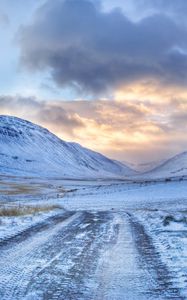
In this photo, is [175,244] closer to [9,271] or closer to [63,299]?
[9,271]

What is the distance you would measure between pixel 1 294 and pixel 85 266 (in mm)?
2951

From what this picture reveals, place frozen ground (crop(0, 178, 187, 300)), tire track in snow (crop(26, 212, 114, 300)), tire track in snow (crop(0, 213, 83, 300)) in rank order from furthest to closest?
tire track in snow (crop(0, 213, 83, 300))
frozen ground (crop(0, 178, 187, 300))
tire track in snow (crop(26, 212, 114, 300))

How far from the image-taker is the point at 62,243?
1481 centimetres

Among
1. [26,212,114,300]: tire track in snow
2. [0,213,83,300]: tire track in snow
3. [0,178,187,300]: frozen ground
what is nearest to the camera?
[26,212,114,300]: tire track in snow

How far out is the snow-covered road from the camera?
26.6 feet

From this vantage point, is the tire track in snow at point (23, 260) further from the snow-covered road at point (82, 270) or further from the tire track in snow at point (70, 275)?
the tire track in snow at point (70, 275)

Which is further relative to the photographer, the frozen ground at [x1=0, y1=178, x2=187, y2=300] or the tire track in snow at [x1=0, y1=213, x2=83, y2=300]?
the tire track in snow at [x1=0, y1=213, x2=83, y2=300]

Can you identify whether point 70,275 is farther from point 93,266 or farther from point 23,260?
point 23,260

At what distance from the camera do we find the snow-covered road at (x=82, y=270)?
812 centimetres

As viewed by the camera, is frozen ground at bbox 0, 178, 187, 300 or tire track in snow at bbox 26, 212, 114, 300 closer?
tire track in snow at bbox 26, 212, 114, 300

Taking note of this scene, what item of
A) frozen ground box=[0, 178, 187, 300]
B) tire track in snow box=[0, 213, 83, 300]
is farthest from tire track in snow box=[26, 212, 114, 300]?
tire track in snow box=[0, 213, 83, 300]

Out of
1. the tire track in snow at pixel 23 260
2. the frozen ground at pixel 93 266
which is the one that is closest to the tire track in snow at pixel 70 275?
the frozen ground at pixel 93 266

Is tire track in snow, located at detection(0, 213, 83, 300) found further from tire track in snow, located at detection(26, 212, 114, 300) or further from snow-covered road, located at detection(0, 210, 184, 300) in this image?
tire track in snow, located at detection(26, 212, 114, 300)


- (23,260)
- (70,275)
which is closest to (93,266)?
(70,275)
